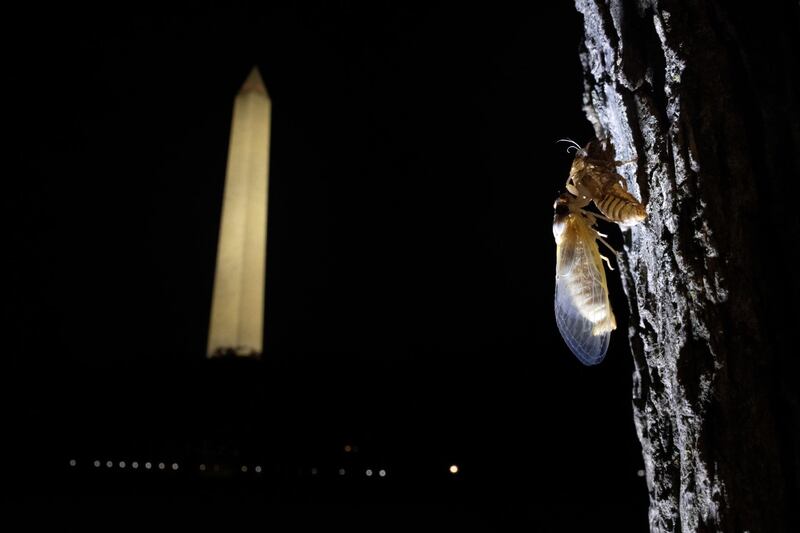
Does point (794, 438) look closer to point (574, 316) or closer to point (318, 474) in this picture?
point (574, 316)

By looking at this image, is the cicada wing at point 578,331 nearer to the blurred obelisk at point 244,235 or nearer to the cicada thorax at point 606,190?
the cicada thorax at point 606,190

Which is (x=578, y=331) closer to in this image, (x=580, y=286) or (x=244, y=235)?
(x=580, y=286)

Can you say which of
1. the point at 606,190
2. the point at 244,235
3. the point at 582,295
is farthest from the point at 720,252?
the point at 244,235

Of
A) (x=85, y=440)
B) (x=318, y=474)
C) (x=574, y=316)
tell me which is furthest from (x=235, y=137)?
(x=574, y=316)

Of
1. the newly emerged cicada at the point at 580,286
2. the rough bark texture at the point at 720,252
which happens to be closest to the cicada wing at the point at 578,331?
the newly emerged cicada at the point at 580,286

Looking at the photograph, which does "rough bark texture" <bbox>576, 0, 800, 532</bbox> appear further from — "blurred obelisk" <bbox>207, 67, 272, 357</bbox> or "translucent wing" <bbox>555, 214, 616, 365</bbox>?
"blurred obelisk" <bbox>207, 67, 272, 357</bbox>

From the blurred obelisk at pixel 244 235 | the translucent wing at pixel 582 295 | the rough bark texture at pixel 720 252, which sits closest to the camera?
the rough bark texture at pixel 720 252
